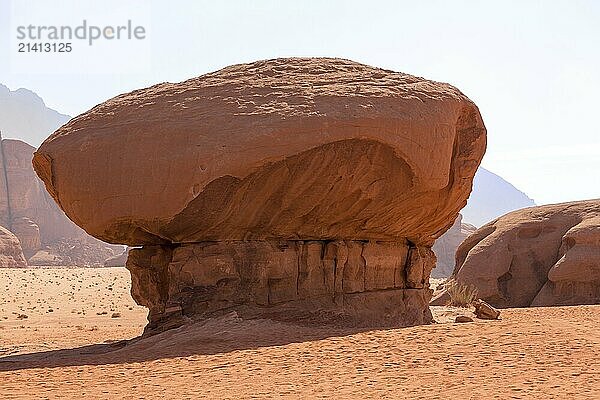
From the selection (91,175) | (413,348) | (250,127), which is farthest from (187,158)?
(413,348)

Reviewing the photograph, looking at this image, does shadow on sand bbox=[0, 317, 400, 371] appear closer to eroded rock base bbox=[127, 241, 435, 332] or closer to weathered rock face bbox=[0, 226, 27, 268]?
eroded rock base bbox=[127, 241, 435, 332]

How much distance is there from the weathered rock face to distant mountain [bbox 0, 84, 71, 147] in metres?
128

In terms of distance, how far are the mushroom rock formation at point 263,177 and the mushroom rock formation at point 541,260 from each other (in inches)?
379

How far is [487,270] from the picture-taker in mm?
20266

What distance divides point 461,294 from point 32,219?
4803cm

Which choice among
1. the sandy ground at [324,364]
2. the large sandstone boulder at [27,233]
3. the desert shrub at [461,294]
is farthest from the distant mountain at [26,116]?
the sandy ground at [324,364]

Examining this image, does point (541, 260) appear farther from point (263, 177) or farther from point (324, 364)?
point (324, 364)

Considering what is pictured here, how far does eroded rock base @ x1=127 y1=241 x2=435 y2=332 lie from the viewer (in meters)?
9.27

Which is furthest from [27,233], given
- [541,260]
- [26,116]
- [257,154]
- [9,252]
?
[26,116]

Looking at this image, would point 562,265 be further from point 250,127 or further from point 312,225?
point 250,127

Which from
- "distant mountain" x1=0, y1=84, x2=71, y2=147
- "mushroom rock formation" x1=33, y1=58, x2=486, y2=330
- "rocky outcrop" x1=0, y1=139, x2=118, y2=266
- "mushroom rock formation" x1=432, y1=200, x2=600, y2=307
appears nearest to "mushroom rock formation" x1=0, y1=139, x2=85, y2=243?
"rocky outcrop" x1=0, y1=139, x2=118, y2=266

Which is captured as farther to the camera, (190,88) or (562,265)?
(562,265)

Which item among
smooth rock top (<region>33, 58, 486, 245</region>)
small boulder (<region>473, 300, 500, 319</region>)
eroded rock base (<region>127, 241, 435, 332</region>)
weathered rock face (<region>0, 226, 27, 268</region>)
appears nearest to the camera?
smooth rock top (<region>33, 58, 486, 245</region>)

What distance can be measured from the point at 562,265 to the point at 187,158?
1366 centimetres
